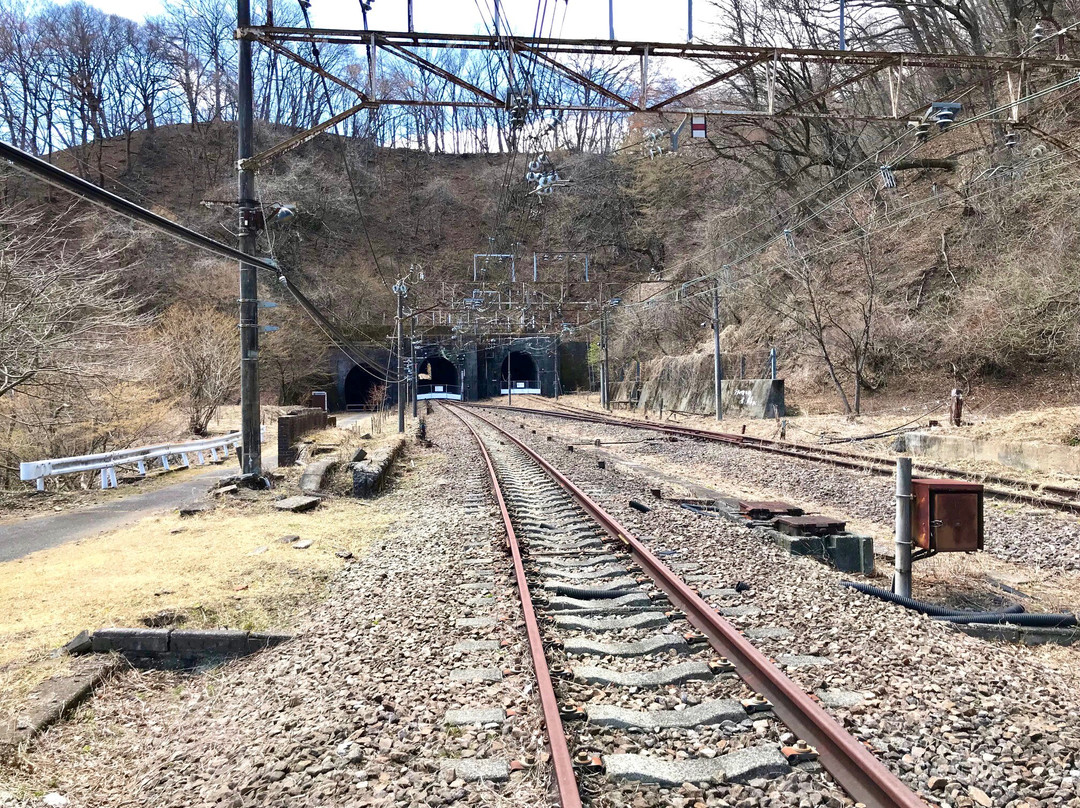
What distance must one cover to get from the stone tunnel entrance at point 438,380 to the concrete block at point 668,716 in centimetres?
7765

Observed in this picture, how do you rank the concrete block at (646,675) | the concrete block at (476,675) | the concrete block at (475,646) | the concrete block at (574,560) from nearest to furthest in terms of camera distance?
the concrete block at (646,675) → the concrete block at (476,675) → the concrete block at (475,646) → the concrete block at (574,560)

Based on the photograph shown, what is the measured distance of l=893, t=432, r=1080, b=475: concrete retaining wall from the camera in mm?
13062

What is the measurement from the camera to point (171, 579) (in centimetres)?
730

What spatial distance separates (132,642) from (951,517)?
6848mm

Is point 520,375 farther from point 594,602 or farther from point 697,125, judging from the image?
Result: point 594,602

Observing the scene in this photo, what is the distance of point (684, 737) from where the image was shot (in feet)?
11.9

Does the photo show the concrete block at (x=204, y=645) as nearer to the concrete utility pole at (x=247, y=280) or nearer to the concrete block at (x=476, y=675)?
the concrete block at (x=476, y=675)

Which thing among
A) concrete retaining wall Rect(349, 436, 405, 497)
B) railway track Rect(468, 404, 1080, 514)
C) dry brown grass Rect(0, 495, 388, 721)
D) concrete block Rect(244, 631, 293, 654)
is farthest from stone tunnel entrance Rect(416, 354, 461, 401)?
concrete block Rect(244, 631, 293, 654)

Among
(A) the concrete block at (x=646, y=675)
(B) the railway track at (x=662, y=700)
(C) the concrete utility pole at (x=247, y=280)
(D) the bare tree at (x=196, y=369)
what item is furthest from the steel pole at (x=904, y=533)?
(D) the bare tree at (x=196, y=369)

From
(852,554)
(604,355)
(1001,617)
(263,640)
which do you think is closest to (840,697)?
(1001,617)

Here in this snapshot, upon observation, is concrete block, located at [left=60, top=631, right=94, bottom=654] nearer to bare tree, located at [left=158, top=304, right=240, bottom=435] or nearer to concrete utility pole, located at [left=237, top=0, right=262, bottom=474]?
concrete utility pole, located at [left=237, top=0, right=262, bottom=474]

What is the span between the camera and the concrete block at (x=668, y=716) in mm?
3742

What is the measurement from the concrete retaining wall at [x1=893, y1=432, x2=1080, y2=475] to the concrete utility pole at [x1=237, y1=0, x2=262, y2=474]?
558 inches

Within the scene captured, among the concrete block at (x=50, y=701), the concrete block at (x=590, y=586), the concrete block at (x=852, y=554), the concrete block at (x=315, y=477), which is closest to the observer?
the concrete block at (x=50, y=701)
